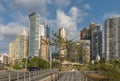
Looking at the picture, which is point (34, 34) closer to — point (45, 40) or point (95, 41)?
point (95, 41)

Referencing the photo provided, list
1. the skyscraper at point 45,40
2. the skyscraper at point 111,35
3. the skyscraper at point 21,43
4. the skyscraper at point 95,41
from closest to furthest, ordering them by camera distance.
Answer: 1. the skyscraper at point 45,40
2. the skyscraper at point 111,35
3. the skyscraper at point 95,41
4. the skyscraper at point 21,43

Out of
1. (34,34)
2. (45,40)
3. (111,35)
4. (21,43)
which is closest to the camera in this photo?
(45,40)

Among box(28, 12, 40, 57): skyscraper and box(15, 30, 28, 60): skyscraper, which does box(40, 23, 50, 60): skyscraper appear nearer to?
box(28, 12, 40, 57): skyscraper

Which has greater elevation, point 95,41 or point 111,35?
point 111,35

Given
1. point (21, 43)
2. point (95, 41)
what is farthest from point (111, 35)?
point (21, 43)

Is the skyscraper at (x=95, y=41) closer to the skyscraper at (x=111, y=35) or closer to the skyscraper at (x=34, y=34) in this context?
the skyscraper at (x=111, y=35)

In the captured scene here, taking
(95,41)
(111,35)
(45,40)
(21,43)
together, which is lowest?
(45,40)

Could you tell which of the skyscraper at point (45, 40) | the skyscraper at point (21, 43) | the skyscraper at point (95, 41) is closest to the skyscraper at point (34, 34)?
Result: the skyscraper at point (21, 43)

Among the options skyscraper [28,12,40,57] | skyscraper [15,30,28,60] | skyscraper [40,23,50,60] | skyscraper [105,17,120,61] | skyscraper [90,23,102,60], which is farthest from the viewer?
skyscraper [15,30,28,60]

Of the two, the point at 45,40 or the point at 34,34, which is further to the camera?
the point at 34,34

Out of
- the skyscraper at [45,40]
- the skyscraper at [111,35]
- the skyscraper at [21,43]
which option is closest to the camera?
the skyscraper at [45,40]

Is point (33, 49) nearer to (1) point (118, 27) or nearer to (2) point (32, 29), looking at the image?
(2) point (32, 29)

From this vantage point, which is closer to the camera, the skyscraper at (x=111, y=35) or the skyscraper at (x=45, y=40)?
the skyscraper at (x=45, y=40)

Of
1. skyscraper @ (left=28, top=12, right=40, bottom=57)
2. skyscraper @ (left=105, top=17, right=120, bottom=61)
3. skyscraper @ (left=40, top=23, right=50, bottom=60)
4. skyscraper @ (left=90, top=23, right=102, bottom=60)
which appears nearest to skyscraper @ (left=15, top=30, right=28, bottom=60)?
skyscraper @ (left=28, top=12, right=40, bottom=57)
